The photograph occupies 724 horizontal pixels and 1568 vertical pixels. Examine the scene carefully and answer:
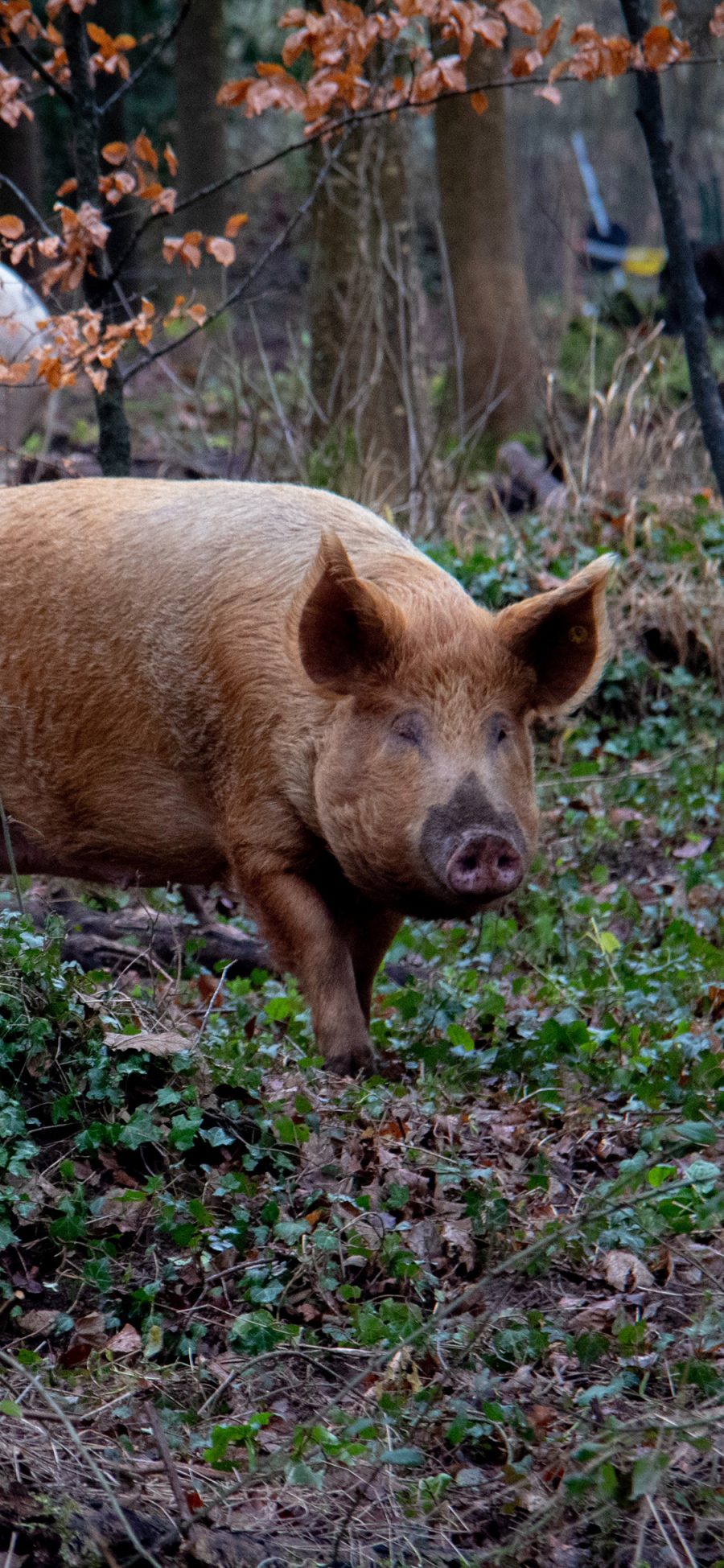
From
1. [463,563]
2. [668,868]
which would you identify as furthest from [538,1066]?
[463,563]

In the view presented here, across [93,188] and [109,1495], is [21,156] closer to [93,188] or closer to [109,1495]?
[93,188]

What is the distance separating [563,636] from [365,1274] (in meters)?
1.83

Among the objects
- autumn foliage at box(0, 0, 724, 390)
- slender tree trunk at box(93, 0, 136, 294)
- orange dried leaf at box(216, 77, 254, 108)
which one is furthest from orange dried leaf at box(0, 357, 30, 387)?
slender tree trunk at box(93, 0, 136, 294)

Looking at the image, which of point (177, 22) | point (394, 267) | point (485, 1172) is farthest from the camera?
point (394, 267)

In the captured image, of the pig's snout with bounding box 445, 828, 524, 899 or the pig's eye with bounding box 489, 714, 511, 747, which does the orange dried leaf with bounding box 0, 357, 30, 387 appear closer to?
the pig's eye with bounding box 489, 714, 511, 747

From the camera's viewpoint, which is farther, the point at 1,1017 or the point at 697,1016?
the point at 697,1016

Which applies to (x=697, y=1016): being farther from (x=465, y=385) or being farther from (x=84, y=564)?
(x=465, y=385)

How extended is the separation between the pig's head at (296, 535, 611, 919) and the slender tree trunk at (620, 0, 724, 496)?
263 centimetres

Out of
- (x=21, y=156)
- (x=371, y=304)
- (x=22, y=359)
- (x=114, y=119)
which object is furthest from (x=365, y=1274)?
(x=114, y=119)

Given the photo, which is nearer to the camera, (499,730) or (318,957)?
(499,730)

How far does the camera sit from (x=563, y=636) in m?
4.61

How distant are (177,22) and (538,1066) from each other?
4.14 metres

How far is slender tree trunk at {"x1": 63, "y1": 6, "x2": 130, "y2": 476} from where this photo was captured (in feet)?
22.6

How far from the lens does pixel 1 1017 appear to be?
3.75 m
